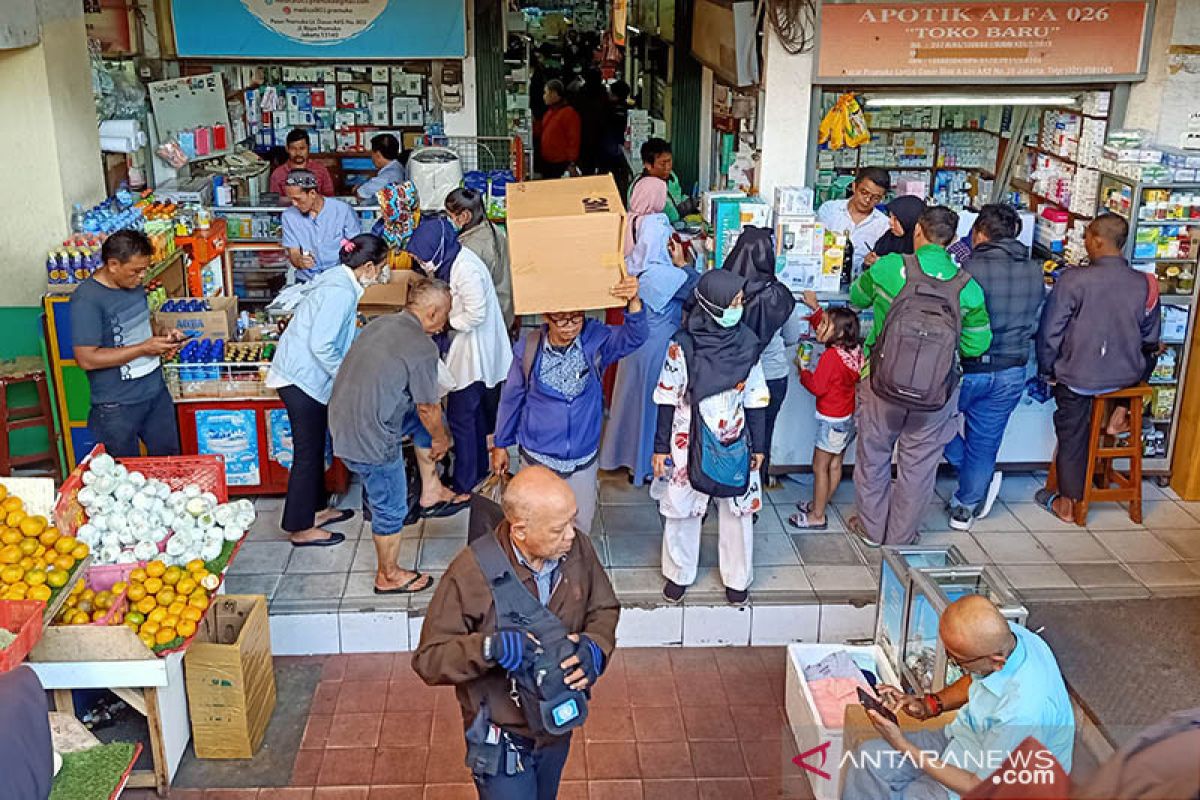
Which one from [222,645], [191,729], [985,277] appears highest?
[985,277]

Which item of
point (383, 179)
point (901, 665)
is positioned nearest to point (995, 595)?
point (901, 665)

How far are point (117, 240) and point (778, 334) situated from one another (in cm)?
349

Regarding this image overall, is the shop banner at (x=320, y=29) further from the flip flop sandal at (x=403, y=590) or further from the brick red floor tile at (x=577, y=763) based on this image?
the brick red floor tile at (x=577, y=763)

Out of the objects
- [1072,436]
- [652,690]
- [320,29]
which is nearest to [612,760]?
A: [652,690]

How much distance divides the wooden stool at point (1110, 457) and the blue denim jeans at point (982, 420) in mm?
495

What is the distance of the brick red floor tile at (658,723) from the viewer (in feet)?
17.5

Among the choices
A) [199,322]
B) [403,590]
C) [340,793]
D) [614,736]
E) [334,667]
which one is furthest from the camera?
[199,322]

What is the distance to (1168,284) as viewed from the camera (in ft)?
24.2

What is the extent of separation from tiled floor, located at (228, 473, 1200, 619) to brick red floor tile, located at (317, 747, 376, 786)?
859 millimetres

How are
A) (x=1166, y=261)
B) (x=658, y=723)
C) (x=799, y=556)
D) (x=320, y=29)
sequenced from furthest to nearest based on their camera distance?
(x=320, y=29) < (x=1166, y=261) < (x=799, y=556) < (x=658, y=723)

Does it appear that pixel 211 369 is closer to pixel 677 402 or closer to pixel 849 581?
pixel 677 402

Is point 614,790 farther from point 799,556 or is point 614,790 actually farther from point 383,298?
point 383,298

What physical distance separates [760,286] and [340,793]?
3.20m

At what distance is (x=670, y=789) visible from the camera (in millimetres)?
5000
